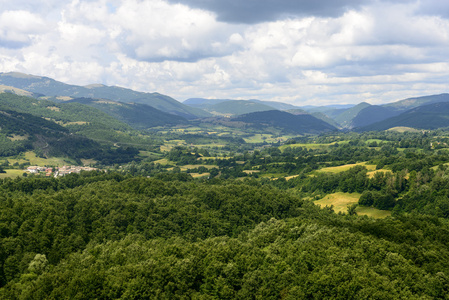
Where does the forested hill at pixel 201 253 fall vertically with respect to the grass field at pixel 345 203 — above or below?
above

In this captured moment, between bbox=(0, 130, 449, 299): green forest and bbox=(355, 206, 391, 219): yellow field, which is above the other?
bbox=(0, 130, 449, 299): green forest

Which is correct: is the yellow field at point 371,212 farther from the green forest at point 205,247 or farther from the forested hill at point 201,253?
the forested hill at point 201,253

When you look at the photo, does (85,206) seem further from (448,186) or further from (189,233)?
(448,186)

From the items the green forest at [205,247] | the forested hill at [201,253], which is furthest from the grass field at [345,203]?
the forested hill at [201,253]

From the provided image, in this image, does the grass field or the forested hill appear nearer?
the forested hill

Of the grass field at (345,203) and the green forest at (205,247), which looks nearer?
the green forest at (205,247)

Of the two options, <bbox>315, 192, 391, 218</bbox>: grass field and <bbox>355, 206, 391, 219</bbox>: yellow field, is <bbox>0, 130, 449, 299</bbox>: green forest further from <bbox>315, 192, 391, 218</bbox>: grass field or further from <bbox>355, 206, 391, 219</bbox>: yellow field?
<bbox>315, 192, 391, 218</bbox>: grass field

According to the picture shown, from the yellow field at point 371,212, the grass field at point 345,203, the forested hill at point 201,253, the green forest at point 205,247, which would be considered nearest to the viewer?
the forested hill at point 201,253

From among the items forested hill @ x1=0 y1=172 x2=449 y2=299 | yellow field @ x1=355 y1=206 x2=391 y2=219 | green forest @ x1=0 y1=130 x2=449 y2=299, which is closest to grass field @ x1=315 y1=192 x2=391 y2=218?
yellow field @ x1=355 y1=206 x2=391 y2=219

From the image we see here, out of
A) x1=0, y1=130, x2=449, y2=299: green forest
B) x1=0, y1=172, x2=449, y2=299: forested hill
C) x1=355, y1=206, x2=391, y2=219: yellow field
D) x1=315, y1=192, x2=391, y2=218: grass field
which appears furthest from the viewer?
x1=315, y1=192, x2=391, y2=218: grass field

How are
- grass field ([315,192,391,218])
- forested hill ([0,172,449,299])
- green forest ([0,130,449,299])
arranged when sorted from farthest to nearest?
grass field ([315,192,391,218]) → green forest ([0,130,449,299]) → forested hill ([0,172,449,299])
